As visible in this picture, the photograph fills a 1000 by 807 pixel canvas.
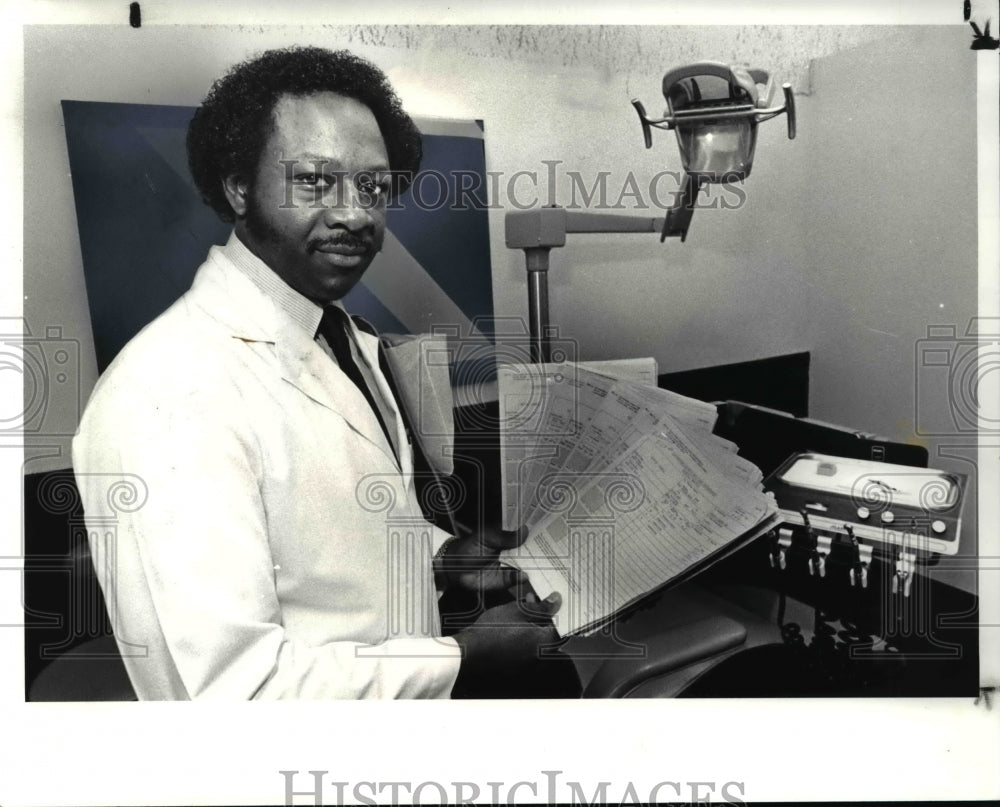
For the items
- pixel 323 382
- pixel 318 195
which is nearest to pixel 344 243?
pixel 318 195

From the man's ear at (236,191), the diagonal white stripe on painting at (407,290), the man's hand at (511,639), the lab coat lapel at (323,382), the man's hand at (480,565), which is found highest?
the man's ear at (236,191)

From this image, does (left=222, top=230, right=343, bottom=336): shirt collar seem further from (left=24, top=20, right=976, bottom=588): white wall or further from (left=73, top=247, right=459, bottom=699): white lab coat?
(left=24, top=20, right=976, bottom=588): white wall

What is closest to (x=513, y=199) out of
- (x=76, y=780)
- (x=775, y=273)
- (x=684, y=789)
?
(x=775, y=273)

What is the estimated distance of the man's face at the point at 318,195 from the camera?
1136 millimetres

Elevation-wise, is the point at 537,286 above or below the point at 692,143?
below

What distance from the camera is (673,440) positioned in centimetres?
118

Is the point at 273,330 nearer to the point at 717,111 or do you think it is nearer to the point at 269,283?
the point at 269,283

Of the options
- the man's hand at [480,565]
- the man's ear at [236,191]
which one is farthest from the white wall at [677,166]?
the man's hand at [480,565]

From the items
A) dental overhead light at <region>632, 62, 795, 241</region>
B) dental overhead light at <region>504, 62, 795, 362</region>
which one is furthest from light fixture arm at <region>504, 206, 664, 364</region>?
dental overhead light at <region>632, 62, 795, 241</region>

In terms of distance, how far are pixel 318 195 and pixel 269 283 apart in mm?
115

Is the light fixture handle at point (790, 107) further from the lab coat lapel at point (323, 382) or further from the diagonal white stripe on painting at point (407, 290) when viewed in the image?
the lab coat lapel at point (323, 382)

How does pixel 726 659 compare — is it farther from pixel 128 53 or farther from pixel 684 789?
pixel 128 53

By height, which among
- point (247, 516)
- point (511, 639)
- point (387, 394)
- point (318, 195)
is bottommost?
point (511, 639)

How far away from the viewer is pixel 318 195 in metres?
1.14
